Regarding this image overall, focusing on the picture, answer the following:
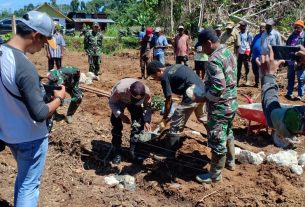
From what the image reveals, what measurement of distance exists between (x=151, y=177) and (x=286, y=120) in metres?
3.64

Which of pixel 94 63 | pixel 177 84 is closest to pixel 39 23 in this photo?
pixel 177 84

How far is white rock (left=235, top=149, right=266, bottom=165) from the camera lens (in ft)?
19.0

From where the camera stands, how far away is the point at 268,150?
6.47 metres

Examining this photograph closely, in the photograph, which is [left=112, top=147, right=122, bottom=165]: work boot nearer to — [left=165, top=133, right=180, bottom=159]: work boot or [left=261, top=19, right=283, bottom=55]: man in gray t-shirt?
[left=165, top=133, right=180, bottom=159]: work boot

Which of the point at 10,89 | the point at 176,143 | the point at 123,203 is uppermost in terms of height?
the point at 10,89

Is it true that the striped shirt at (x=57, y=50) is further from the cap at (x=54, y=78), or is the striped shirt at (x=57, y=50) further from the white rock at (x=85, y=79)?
the cap at (x=54, y=78)

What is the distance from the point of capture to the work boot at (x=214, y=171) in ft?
16.5

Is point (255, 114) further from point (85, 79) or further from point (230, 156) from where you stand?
point (85, 79)

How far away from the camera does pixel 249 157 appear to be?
5.81 meters

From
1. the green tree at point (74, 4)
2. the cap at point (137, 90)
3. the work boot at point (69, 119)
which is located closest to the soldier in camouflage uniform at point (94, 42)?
the work boot at point (69, 119)

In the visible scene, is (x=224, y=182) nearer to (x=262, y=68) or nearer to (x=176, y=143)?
(x=176, y=143)

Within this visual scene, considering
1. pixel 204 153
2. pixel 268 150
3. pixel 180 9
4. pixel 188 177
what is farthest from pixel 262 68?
pixel 180 9

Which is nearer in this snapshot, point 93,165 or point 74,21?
point 93,165

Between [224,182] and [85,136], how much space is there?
8.45 ft
